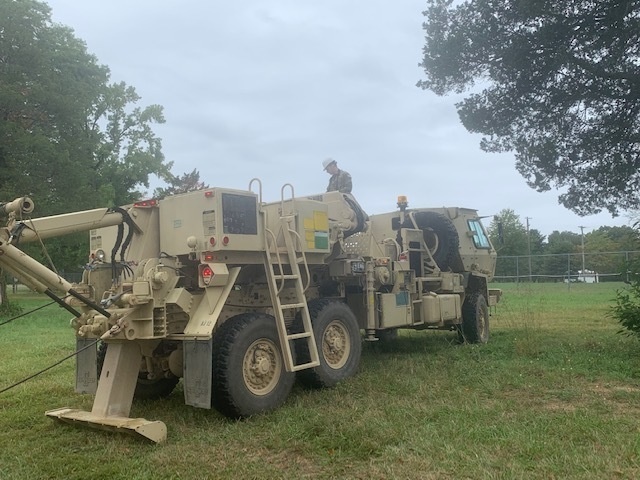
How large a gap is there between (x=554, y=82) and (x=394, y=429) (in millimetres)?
8125

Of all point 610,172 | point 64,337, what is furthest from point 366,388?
point 64,337

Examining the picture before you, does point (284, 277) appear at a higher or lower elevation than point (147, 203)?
lower

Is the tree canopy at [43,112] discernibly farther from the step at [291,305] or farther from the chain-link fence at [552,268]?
the chain-link fence at [552,268]

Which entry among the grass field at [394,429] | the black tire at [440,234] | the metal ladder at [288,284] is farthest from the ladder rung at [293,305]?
the black tire at [440,234]

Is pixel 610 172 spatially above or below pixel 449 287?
above

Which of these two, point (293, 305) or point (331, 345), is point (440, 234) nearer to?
point (331, 345)

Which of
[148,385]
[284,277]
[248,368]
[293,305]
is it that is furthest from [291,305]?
[148,385]

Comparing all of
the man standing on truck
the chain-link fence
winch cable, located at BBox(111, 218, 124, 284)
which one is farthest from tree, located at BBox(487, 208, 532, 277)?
winch cable, located at BBox(111, 218, 124, 284)

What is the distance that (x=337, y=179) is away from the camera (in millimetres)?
9352

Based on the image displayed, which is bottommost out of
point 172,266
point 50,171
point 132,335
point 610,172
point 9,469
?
point 9,469

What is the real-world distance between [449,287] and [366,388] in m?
3.77

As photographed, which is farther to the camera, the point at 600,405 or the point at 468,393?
the point at 468,393

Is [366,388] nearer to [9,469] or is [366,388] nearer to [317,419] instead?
[317,419]

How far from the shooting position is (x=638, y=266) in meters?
9.41
